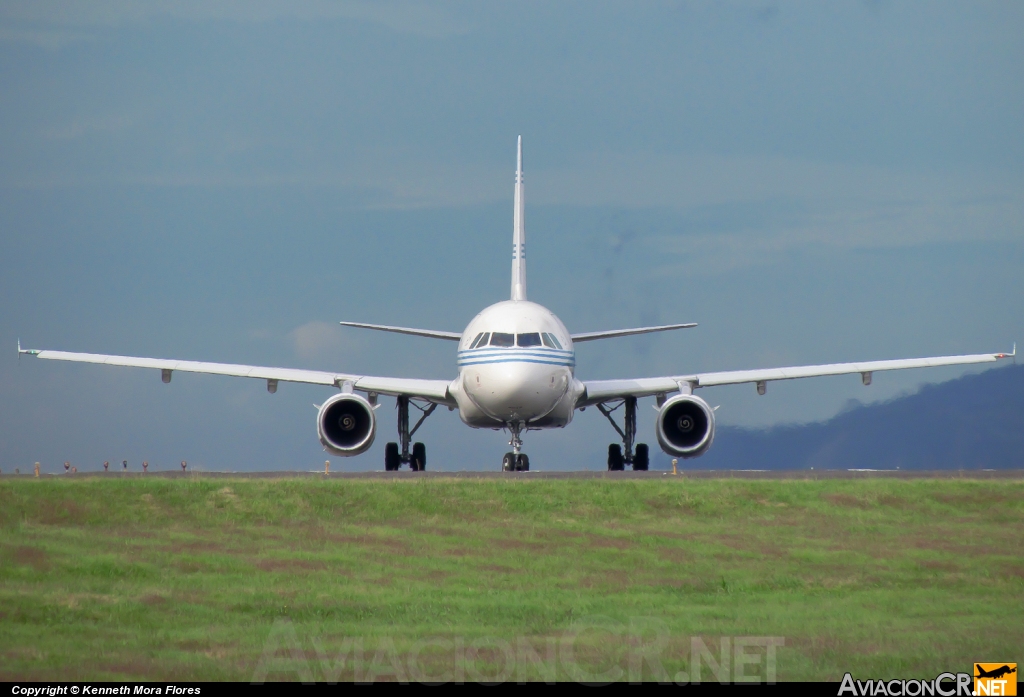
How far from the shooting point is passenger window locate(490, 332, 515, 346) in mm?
34125

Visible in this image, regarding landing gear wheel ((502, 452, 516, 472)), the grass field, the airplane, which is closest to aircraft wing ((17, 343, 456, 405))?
the airplane

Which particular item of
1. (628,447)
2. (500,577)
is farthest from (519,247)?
(500,577)

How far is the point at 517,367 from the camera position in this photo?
109 ft

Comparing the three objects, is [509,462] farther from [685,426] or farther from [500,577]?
[500,577]

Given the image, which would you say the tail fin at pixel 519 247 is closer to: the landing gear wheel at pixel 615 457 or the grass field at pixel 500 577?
the landing gear wheel at pixel 615 457

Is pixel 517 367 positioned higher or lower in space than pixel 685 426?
higher

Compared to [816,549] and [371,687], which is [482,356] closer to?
[816,549]

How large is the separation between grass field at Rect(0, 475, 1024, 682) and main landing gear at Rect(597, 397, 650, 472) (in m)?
12.5

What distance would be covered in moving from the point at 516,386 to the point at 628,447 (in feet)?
25.7

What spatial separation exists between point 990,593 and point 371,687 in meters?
9.68

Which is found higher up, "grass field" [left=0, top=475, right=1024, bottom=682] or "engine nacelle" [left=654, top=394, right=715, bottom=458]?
"engine nacelle" [left=654, top=394, right=715, bottom=458]

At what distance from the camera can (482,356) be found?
34281 millimetres

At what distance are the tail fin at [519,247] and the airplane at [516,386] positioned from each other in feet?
A: 17.9

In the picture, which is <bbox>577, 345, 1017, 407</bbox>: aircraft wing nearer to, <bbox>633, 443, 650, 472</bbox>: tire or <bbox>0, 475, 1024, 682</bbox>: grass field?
<bbox>633, 443, 650, 472</bbox>: tire
